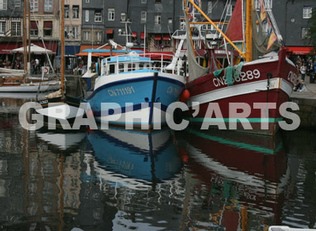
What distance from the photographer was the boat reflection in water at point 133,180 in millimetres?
11980

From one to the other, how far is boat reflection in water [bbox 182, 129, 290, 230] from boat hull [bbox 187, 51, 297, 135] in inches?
30.9

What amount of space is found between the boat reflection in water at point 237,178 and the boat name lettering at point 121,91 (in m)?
3.18

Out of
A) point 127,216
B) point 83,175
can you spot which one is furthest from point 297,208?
point 83,175

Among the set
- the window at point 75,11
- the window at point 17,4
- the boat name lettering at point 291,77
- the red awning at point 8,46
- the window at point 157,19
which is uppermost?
the window at point 17,4

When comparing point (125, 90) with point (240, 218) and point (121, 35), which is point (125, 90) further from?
point (121, 35)

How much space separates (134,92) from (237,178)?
1039cm

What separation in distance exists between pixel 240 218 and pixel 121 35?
2413 inches

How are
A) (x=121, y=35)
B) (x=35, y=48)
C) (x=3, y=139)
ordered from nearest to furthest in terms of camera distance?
(x=3, y=139) < (x=35, y=48) < (x=121, y=35)

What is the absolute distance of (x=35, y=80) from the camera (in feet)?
156

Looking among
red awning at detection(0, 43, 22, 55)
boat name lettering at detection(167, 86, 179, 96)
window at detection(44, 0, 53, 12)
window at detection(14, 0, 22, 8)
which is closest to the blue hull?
boat name lettering at detection(167, 86, 179, 96)

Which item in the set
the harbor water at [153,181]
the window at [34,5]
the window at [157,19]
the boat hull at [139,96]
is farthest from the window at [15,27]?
the harbor water at [153,181]

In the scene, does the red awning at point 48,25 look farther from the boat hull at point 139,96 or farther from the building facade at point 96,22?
the boat hull at point 139,96

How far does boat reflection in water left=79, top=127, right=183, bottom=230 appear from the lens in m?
12.0

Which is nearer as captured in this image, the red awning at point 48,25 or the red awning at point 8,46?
the red awning at point 8,46
